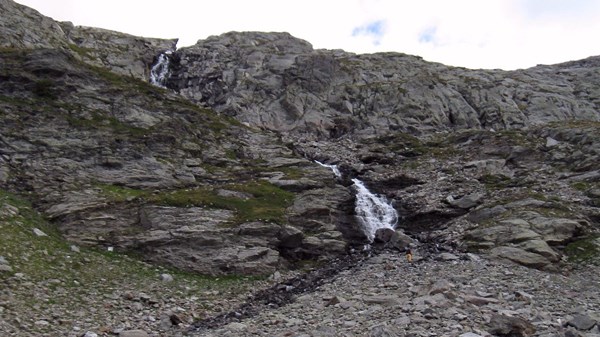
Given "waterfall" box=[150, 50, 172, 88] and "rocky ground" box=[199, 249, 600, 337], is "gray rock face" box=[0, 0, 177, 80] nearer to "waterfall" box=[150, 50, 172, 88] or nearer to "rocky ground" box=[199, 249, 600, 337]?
"waterfall" box=[150, 50, 172, 88]

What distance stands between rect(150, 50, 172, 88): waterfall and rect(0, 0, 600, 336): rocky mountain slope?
1997cm

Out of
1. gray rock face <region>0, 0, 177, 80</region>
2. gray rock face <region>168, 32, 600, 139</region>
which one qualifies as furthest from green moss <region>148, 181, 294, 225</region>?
gray rock face <region>0, 0, 177, 80</region>

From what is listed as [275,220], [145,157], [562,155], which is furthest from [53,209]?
[562,155]

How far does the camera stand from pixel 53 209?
3481 cm

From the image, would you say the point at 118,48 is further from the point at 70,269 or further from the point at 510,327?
the point at 510,327

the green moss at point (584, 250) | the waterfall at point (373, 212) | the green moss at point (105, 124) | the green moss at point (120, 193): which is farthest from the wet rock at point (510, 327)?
the green moss at point (105, 124)

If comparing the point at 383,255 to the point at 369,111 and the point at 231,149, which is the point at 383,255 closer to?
the point at 231,149

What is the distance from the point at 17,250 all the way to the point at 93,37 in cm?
9154

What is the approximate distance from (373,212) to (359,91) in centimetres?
5568

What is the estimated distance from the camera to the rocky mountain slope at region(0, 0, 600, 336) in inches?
963

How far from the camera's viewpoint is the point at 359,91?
325 ft

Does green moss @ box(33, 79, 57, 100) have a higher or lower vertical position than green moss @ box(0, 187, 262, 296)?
higher

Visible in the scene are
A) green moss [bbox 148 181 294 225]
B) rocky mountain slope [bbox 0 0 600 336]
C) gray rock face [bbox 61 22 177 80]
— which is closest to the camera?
rocky mountain slope [bbox 0 0 600 336]

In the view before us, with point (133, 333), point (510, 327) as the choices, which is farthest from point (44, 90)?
point (510, 327)
